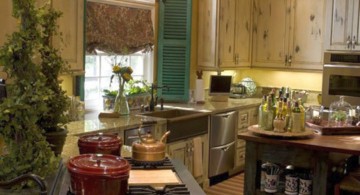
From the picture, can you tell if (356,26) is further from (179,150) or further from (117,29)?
(117,29)

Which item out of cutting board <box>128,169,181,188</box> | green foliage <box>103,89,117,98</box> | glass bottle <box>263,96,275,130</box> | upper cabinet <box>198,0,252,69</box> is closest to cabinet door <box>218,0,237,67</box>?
upper cabinet <box>198,0,252,69</box>

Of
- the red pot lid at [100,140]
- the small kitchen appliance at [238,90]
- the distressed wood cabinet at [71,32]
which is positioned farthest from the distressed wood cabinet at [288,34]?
the red pot lid at [100,140]

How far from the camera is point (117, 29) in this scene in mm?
5066

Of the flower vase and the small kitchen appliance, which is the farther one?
the small kitchen appliance

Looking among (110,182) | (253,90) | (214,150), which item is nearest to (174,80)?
(214,150)

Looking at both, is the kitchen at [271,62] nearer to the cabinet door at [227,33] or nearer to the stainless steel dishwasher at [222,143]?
the cabinet door at [227,33]

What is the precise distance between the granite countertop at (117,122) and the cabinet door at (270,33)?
92 cm

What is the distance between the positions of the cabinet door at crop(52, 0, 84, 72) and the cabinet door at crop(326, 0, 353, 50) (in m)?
3.35

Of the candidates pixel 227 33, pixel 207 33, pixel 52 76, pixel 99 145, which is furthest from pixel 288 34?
pixel 99 145

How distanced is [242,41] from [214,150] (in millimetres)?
1755

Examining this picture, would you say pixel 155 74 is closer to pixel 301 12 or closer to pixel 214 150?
pixel 214 150

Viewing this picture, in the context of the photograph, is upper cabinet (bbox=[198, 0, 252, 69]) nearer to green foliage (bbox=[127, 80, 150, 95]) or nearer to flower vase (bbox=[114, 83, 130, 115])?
green foliage (bbox=[127, 80, 150, 95])

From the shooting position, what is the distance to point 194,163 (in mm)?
5094

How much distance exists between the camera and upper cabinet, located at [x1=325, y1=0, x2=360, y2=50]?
19.1 ft
